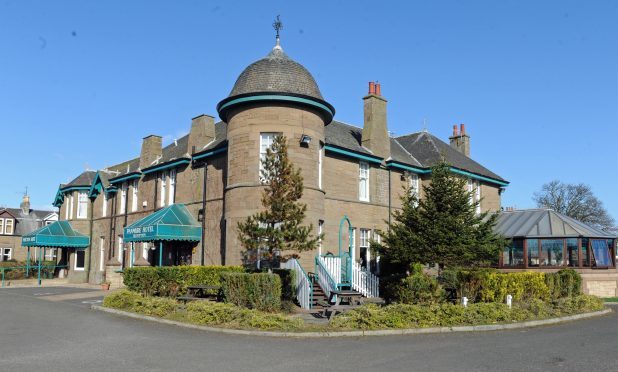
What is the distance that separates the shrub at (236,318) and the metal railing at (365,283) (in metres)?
7.74

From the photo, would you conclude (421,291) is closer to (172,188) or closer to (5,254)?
(172,188)

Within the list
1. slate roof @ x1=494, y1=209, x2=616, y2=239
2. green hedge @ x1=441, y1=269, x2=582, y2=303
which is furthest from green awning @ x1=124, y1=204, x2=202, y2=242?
slate roof @ x1=494, y1=209, x2=616, y2=239

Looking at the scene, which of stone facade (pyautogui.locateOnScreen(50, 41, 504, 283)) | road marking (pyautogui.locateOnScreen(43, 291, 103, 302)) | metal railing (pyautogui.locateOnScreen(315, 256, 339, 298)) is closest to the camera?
metal railing (pyautogui.locateOnScreen(315, 256, 339, 298))

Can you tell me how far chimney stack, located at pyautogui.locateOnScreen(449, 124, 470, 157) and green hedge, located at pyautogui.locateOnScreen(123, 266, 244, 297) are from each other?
70.0ft

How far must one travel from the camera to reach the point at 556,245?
2744 cm

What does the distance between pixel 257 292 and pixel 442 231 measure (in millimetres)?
7896

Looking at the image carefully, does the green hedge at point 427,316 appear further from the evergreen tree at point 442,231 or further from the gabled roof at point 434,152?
the gabled roof at point 434,152

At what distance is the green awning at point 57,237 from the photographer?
3403 cm

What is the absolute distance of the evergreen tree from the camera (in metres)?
19.5

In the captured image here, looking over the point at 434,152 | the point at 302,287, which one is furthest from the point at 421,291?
the point at 434,152

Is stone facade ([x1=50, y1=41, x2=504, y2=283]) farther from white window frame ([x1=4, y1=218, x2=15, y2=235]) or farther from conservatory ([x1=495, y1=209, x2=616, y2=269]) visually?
white window frame ([x1=4, y1=218, x2=15, y2=235])

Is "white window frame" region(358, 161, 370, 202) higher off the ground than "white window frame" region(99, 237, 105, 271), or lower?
higher

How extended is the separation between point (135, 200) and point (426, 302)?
21.1 m

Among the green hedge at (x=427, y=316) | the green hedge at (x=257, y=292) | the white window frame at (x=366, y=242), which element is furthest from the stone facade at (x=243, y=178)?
the green hedge at (x=427, y=316)
